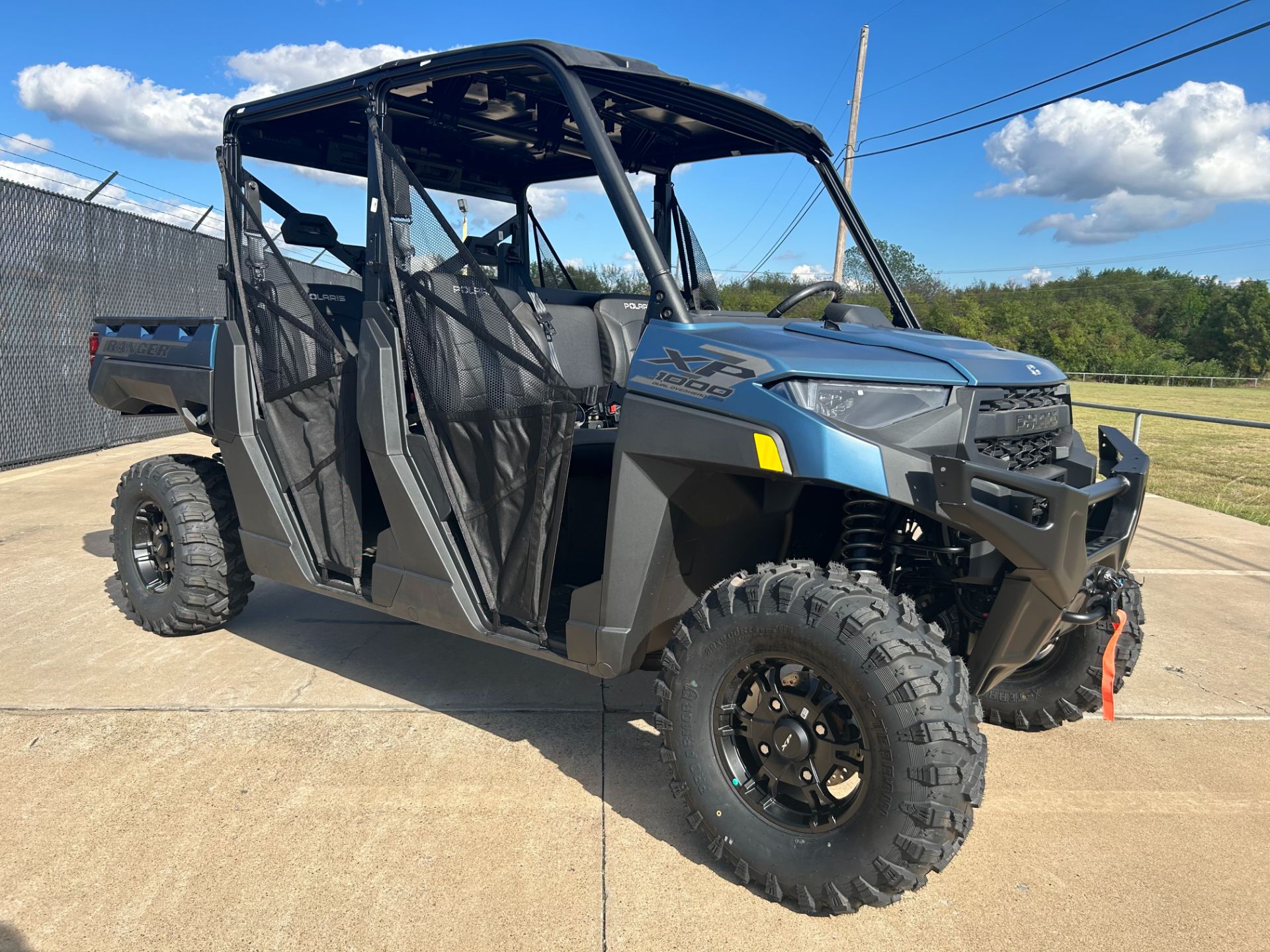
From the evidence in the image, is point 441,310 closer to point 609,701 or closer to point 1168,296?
point 609,701

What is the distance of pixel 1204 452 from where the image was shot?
17688 millimetres

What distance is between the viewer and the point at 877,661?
2342 mm

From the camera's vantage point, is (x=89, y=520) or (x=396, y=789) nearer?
(x=396, y=789)

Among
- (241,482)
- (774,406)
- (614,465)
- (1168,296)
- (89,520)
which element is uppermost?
(1168,296)

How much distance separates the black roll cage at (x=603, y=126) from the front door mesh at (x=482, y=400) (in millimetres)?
186

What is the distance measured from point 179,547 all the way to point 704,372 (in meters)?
3.13

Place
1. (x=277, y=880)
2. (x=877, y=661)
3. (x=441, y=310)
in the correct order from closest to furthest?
1. (x=877, y=661)
2. (x=277, y=880)
3. (x=441, y=310)

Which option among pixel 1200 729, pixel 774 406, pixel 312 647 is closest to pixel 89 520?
pixel 312 647

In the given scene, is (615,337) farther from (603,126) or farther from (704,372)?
(704,372)

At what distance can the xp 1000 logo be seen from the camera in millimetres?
2520

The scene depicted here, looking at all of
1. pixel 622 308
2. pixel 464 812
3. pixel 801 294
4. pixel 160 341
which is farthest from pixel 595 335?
pixel 160 341

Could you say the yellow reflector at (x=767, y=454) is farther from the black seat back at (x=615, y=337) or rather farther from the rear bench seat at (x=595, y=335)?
the black seat back at (x=615, y=337)

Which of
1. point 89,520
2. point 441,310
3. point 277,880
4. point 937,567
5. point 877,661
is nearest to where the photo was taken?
point 877,661

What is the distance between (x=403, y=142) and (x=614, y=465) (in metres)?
2.40
